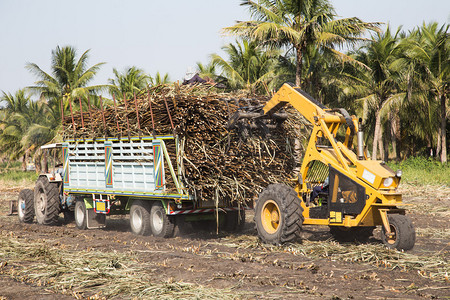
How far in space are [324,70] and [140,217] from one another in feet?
78.5

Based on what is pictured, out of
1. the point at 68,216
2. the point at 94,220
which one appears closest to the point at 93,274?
the point at 94,220

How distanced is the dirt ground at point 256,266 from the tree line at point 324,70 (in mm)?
14810

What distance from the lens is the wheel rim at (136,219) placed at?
535 inches

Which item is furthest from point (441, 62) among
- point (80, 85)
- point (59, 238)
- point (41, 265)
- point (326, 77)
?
point (41, 265)

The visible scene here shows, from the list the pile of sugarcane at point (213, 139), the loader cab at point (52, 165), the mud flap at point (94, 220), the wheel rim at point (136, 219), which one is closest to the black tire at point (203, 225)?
the wheel rim at point (136, 219)

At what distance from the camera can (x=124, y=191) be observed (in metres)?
13.5

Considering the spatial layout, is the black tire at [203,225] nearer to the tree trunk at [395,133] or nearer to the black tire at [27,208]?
the black tire at [27,208]

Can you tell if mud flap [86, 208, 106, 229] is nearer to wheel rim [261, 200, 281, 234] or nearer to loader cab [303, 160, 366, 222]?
wheel rim [261, 200, 281, 234]

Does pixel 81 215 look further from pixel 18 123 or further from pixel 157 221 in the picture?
pixel 18 123

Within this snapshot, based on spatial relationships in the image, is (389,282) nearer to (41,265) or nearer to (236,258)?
(236,258)

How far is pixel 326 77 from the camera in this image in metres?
34.0

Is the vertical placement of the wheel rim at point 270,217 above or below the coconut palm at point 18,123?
below

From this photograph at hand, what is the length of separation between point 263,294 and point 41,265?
167 inches

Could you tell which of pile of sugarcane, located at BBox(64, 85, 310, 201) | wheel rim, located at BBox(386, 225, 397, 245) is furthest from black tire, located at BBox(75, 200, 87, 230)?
wheel rim, located at BBox(386, 225, 397, 245)
